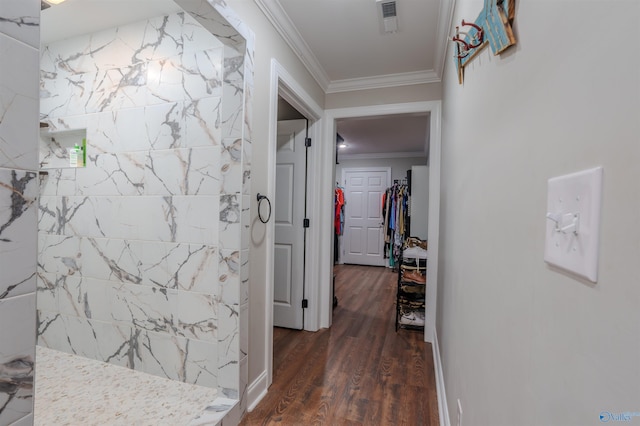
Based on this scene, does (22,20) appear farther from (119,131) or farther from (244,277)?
(119,131)

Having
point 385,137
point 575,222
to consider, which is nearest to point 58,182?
point 575,222

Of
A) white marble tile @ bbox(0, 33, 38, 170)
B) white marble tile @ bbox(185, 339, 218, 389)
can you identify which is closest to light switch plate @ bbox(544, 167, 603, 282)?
white marble tile @ bbox(0, 33, 38, 170)

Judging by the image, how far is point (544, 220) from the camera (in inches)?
19.6

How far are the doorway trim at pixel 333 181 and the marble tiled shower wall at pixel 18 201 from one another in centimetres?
231

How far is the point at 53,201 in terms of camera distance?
2271mm

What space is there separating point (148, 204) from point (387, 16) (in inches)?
80.9

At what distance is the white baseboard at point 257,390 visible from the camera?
178cm

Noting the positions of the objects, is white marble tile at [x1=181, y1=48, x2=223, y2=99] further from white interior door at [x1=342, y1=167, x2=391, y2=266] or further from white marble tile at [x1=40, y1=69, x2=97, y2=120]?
white interior door at [x1=342, y1=167, x2=391, y2=266]

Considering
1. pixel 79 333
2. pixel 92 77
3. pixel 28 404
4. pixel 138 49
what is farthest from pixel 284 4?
pixel 79 333

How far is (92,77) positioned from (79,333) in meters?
1.91

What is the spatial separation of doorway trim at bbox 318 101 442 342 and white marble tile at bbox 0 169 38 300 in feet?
7.57

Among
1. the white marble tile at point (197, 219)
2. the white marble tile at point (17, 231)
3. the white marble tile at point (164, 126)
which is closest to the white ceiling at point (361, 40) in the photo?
the white marble tile at point (164, 126)

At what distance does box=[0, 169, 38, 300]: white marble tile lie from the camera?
2.32 ft

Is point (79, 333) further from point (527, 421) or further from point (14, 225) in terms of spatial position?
point (527, 421)
